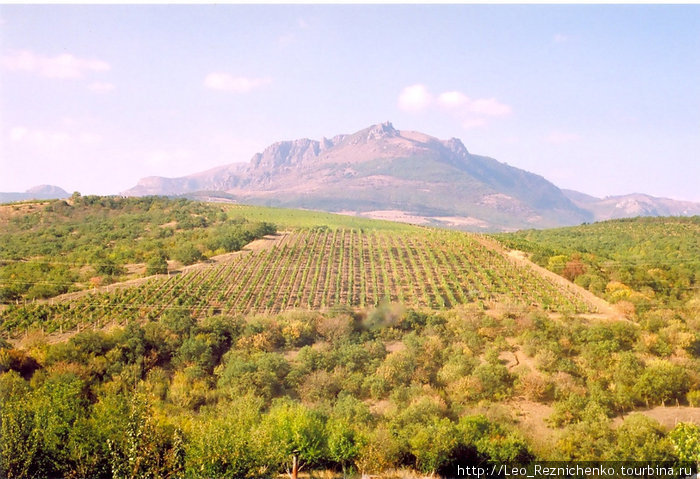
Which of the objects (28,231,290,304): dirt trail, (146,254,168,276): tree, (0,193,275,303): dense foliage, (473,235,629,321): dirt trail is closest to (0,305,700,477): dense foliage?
(473,235,629,321): dirt trail

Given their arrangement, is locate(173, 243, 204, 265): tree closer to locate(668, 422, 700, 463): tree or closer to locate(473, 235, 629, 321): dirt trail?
locate(473, 235, 629, 321): dirt trail

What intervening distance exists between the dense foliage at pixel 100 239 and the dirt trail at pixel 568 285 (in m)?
28.7

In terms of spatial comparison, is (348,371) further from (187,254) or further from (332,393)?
(187,254)

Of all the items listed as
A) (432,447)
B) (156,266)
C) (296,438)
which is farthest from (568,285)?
(156,266)

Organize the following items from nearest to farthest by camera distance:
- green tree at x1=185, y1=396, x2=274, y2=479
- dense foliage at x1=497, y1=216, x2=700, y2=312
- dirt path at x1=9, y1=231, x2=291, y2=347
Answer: green tree at x1=185, y1=396, x2=274, y2=479 < dirt path at x1=9, y1=231, x2=291, y2=347 < dense foliage at x1=497, y1=216, x2=700, y2=312

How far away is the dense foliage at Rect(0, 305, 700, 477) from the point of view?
50.9 ft

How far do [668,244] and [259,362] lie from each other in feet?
175

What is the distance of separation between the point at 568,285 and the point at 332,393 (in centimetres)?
2459

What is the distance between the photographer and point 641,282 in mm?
38062

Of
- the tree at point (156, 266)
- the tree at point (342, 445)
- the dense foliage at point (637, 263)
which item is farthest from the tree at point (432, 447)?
the tree at point (156, 266)

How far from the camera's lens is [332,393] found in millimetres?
22984

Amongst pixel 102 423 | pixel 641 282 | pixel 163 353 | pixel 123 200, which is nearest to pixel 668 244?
pixel 641 282

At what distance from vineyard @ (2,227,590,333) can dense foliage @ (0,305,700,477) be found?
3.55 m

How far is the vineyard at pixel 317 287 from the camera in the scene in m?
31.3
